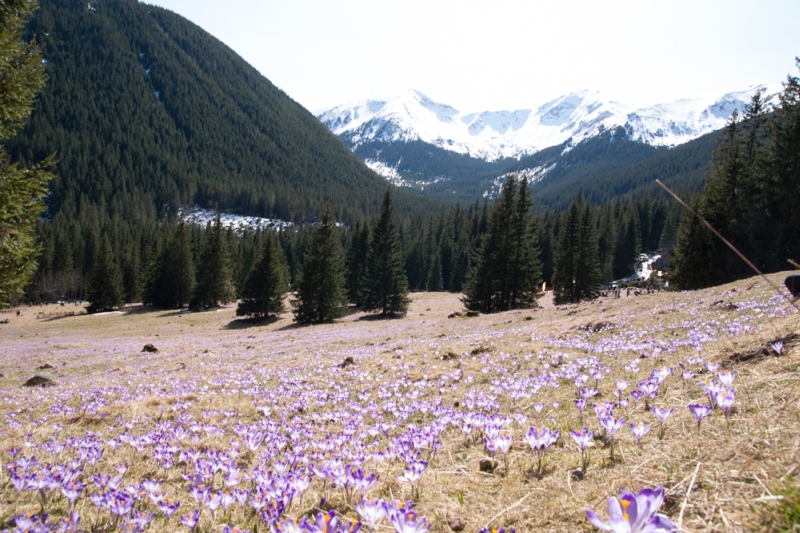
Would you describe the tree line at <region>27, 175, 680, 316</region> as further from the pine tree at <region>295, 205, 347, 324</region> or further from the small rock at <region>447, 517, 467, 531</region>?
the small rock at <region>447, 517, 467, 531</region>

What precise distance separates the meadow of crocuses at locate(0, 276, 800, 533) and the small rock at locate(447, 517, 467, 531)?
40mm

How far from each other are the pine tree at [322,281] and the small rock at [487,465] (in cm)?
3539

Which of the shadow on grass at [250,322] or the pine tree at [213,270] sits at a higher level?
the pine tree at [213,270]

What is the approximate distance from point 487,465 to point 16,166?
1357 centimetres

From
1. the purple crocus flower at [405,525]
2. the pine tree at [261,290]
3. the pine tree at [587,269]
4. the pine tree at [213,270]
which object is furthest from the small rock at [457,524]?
the pine tree at [213,270]

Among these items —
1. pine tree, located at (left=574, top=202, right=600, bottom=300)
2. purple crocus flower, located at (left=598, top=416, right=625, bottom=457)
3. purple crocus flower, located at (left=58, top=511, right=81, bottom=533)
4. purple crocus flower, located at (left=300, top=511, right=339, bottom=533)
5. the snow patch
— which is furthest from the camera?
the snow patch

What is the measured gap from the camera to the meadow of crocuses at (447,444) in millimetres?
1970

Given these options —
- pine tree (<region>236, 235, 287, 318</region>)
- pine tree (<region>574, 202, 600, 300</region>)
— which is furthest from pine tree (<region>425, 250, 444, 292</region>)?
pine tree (<region>236, 235, 287, 318</region>)

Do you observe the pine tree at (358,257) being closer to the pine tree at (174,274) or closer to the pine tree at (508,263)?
the pine tree at (508,263)

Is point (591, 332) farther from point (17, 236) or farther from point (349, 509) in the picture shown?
point (17, 236)

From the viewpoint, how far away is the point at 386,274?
4234cm

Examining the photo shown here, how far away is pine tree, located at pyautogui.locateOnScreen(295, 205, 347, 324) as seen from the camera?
37.6m

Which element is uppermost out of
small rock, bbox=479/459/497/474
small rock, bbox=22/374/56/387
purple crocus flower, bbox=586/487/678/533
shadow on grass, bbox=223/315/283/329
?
purple crocus flower, bbox=586/487/678/533

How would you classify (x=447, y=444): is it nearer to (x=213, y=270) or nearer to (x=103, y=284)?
(x=213, y=270)
